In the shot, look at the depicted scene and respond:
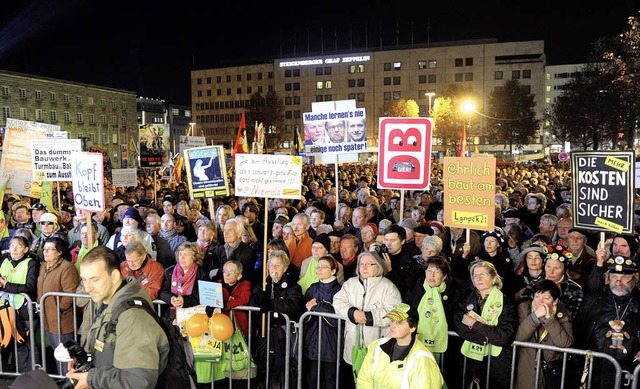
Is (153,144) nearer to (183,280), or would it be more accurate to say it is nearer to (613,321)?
(183,280)

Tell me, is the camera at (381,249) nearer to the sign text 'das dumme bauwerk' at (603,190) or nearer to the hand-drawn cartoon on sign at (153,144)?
the sign text 'das dumme bauwerk' at (603,190)

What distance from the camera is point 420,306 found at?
538 centimetres

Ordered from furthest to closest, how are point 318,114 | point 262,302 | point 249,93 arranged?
point 249,93 < point 318,114 < point 262,302

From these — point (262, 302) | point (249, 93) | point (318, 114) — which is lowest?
point (262, 302)

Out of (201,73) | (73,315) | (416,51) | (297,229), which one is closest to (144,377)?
(73,315)

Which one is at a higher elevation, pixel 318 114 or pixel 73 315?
pixel 318 114

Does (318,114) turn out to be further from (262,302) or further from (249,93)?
(249,93)

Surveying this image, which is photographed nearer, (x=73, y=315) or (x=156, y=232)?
(x=73, y=315)

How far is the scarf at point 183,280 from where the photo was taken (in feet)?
19.9

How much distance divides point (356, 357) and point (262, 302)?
1.20 meters

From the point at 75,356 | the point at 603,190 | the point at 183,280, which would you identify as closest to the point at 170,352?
the point at 75,356

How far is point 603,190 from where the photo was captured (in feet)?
18.4

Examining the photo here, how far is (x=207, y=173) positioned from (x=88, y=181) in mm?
2174

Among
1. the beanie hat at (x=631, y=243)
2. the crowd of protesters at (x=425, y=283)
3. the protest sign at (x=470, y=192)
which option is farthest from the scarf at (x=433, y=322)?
the beanie hat at (x=631, y=243)
